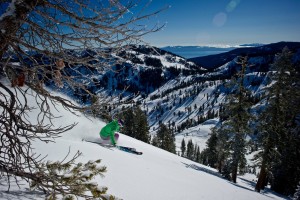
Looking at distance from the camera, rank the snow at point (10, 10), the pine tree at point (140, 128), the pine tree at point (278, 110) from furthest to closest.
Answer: the pine tree at point (140, 128) → the pine tree at point (278, 110) → the snow at point (10, 10)

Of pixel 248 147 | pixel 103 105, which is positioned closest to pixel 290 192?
pixel 248 147

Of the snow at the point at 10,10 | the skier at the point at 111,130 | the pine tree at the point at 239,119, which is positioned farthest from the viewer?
the pine tree at the point at 239,119

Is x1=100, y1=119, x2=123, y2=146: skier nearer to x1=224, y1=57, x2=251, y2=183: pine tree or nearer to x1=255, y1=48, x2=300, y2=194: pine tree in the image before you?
x1=224, y1=57, x2=251, y2=183: pine tree

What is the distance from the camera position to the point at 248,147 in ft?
78.1

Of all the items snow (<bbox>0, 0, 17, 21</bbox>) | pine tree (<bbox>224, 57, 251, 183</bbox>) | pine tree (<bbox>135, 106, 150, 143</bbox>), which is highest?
snow (<bbox>0, 0, 17, 21</bbox>)

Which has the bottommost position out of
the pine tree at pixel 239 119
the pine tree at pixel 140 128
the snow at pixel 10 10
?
the pine tree at pixel 140 128

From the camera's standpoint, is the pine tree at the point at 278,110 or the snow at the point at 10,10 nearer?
the snow at the point at 10,10

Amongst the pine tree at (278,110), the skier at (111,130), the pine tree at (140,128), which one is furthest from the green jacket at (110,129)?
the pine tree at (140,128)

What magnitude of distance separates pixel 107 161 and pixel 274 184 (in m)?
38.4

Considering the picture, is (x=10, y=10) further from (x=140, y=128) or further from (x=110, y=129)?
(x=140, y=128)

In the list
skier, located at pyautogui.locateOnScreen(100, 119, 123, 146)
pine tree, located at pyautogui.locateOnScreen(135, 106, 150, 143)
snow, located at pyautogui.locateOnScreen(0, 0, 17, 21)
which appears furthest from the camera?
pine tree, located at pyautogui.locateOnScreen(135, 106, 150, 143)

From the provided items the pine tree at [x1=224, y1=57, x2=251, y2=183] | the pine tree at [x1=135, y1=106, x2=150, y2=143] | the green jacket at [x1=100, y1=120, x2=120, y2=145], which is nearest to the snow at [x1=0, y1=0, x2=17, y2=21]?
the green jacket at [x1=100, y1=120, x2=120, y2=145]

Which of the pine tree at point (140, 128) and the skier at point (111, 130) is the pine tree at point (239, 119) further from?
the pine tree at point (140, 128)

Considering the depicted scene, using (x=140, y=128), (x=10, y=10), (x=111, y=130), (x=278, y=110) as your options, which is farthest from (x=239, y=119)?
(x=140, y=128)
